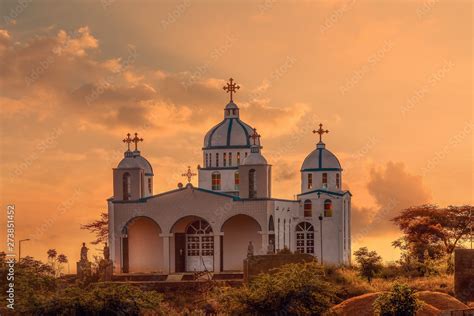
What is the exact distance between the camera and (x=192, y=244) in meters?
50.5

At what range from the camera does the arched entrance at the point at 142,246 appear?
5088 cm

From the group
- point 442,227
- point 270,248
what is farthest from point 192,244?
point 442,227

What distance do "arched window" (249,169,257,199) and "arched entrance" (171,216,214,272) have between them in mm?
2862

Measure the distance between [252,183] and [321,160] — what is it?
9675 millimetres

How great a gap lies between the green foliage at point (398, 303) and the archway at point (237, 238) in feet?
70.2

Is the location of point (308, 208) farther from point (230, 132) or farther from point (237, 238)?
point (237, 238)

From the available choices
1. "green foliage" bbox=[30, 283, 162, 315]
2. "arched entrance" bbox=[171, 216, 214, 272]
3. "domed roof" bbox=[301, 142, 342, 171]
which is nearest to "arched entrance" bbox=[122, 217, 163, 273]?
"arched entrance" bbox=[171, 216, 214, 272]

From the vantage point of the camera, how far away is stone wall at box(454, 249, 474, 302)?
35.1 m

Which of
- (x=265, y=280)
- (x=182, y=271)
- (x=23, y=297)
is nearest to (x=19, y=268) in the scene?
(x=23, y=297)

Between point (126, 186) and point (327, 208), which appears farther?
point (327, 208)

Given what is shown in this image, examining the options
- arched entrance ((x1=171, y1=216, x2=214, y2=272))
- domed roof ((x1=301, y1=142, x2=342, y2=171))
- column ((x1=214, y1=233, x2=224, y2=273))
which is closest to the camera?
column ((x1=214, y1=233, x2=224, y2=273))

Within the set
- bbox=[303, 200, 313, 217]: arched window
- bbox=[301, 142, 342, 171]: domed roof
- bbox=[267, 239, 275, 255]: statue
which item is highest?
bbox=[301, 142, 342, 171]: domed roof

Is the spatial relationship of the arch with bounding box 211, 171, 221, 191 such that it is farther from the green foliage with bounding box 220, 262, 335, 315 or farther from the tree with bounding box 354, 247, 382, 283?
the green foliage with bounding box 220, 262, 335, 315

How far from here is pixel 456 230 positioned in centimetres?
5675
